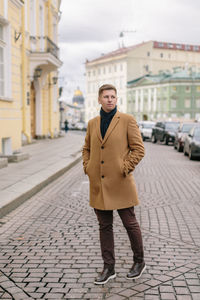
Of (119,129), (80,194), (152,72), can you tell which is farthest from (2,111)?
(152,72)

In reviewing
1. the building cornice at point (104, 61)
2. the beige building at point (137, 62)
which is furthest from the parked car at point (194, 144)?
the building cornice at point (104, 61)

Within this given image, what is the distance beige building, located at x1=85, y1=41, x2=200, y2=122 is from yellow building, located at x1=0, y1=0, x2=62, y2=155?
61.8m

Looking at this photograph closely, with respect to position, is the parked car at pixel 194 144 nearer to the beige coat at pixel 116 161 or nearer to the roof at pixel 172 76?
the beige coat at pixel 116 161

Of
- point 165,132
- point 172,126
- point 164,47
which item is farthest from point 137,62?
point 165,132

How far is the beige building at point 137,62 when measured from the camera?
93.2m

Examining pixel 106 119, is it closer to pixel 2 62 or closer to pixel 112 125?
pixel 112 125

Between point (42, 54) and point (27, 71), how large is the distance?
131 cm

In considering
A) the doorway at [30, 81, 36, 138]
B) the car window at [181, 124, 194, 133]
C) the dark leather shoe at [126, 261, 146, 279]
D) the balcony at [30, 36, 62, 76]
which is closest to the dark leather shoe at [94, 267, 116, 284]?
the dark leather shoe at [126, 261, 146, 279]

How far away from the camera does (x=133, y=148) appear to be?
3.69 m

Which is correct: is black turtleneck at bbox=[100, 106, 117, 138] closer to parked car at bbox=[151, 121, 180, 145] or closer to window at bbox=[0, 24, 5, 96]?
window at bbox=[0, 24, 5, 96]

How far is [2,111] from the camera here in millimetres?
12508

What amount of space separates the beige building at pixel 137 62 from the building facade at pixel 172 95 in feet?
21.0

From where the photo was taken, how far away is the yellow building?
12.9 m

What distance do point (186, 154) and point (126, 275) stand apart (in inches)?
611
